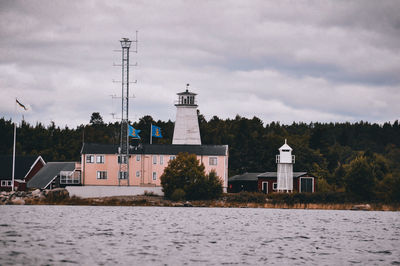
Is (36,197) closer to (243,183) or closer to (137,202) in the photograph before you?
(137,202)

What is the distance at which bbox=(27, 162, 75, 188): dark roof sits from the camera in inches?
3810

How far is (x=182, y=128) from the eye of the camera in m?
98.3

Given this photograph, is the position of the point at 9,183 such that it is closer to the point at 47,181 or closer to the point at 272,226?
the point at 47,181

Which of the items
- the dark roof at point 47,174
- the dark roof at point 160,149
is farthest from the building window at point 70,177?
the dark roof at point 160,149

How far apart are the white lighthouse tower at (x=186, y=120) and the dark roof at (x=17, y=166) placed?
2786 centimetres

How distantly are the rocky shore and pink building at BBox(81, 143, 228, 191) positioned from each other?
8778 millimetres

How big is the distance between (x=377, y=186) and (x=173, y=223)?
139 feet

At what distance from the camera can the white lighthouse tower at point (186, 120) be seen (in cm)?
9731

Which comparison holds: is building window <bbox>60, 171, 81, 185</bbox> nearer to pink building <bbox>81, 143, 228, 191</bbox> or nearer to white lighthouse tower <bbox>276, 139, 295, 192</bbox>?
pink building <bbox>81, 143, 228, 191</bbox>

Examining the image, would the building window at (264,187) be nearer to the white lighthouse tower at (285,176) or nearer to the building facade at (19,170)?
the white lighthouse tower at (285,176)

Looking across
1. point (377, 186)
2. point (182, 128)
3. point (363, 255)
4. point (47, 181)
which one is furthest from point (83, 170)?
point (363, 255)

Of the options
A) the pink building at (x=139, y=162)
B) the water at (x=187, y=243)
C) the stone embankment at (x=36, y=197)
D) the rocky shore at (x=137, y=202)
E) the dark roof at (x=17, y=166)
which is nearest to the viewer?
the water at (x=187, y=243)

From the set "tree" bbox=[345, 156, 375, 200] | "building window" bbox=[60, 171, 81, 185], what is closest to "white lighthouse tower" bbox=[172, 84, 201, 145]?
"building window" bbox=[60, 171, 81, 185]

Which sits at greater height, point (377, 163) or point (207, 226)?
point (377, 163)
